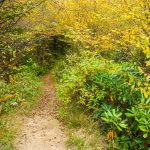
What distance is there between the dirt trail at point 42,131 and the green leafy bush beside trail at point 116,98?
32.3 inches

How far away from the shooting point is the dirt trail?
→ 24.3ft

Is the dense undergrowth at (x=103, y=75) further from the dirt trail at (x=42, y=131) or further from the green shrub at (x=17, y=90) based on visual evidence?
the dirt trail at (x=42, y=131)

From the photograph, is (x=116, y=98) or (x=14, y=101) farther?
(x=14, y=101)

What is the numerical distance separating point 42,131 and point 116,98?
2.42m

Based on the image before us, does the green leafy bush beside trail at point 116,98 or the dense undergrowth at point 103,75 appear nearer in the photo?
the green leafy bush beside trail at point 116,98

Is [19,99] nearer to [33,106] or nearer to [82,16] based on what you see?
[33,106]

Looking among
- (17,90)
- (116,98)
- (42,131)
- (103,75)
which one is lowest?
(17,90)

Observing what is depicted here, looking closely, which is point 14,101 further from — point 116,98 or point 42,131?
point 116,98

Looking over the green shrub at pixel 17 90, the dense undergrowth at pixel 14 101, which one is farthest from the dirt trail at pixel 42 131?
the green shrub at pixel 17 90

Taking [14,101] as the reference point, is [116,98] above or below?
above

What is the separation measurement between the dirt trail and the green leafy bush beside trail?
0.82 meters

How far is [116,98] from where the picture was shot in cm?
816

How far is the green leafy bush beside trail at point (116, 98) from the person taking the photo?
22.0 ft

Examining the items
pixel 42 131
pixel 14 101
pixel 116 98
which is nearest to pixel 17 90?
pixel 14 101
